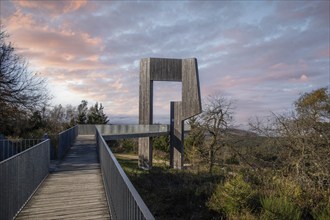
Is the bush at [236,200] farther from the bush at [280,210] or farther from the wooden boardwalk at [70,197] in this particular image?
the wooden boardwalk at [70,197]

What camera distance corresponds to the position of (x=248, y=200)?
12.5 m

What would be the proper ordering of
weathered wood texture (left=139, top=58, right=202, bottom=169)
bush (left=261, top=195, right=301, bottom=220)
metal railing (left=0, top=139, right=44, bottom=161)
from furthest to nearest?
weathered wood texture (left=139, top=58, right=202, bottom=169)
metal railing (left=0, top=139, right=44, bottom=161)
bush (left=261, top=195, right=301, bottom=220)

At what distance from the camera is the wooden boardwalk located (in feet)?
24.9

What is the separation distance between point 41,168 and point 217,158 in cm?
1596

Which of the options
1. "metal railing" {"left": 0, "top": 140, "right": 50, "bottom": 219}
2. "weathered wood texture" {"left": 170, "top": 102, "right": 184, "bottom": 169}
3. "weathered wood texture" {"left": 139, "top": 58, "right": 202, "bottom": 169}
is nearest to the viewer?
"metal railing" {"left": 0, "top": 140, "right": 50, "bottom": 219}

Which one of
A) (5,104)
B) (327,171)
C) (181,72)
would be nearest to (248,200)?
(327,171)

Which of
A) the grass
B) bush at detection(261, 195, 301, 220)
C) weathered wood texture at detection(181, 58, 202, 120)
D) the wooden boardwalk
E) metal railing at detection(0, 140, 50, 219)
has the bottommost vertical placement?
the grass

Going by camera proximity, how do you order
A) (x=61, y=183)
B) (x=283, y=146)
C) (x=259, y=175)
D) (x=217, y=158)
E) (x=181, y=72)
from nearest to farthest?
1. (x=61, y=183)
2. (x=283, y=146)
3. (x=259, y=175)
4. (x=217, y=158)
5. (x=181, y=72)

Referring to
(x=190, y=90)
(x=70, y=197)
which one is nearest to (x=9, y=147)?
(x=70, y=197)

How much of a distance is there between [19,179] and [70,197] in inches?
70.0

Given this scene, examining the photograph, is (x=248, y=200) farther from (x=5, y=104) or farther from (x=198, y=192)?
(x=5, y=104)

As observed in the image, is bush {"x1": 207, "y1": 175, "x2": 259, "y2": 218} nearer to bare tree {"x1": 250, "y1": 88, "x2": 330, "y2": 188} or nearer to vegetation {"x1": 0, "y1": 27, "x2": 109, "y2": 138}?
bare tree {"x1": 250, "y1": 88, "x2": 330, "y2": 188}

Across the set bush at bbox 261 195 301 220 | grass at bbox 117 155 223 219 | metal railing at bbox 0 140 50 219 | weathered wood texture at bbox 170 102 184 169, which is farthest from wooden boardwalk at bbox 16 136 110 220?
weathered wood texture at bbox 170 102 184 169

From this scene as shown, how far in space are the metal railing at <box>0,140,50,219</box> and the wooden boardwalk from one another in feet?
0.79
